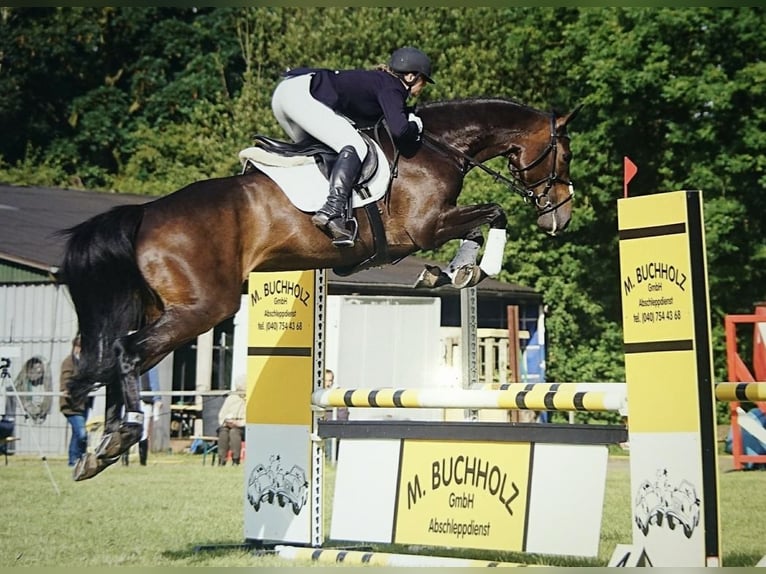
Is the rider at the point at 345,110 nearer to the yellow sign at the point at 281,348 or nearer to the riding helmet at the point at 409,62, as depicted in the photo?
the riding helmet at the point at 409,62

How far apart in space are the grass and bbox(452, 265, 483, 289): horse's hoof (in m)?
1.40

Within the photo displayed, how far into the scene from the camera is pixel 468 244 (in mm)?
5832

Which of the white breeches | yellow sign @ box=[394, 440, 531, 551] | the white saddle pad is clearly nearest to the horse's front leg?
the white saddle pad

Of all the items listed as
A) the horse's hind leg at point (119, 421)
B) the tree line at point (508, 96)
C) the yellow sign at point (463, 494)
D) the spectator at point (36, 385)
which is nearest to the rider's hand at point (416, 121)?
the yellow sign at point (463, 494)

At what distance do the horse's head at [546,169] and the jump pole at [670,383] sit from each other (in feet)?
3.91

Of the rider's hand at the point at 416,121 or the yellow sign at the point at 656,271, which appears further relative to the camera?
the rider's hand at the point at 416,121

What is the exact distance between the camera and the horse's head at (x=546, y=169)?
→ 20.0 feet

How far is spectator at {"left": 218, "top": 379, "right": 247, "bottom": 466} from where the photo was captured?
526 inches

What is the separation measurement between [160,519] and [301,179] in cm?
321

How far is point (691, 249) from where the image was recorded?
470 centimetres

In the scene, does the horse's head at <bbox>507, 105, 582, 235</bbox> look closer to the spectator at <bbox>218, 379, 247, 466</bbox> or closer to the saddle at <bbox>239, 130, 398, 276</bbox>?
the saddle at <bbox>239, 130, 398, 276</bbox>

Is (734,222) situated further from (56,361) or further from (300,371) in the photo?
(300,371)

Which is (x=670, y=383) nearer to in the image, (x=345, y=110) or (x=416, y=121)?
(x=416, y=121)

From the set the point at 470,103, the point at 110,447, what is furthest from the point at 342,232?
the point at 110,447
